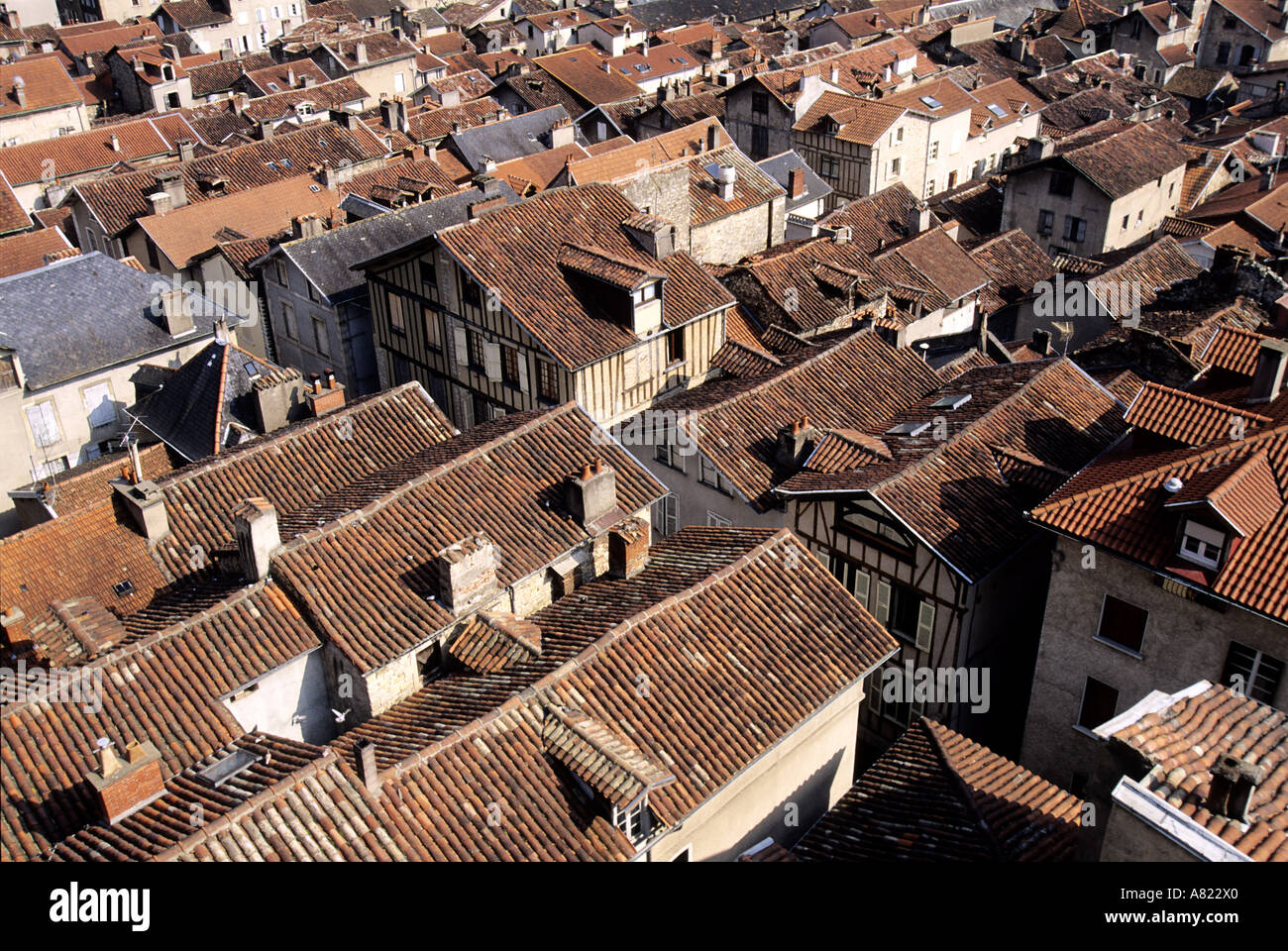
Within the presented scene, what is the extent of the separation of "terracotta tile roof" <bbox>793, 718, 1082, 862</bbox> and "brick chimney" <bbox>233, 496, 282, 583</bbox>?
11317mm

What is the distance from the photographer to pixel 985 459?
2564cm

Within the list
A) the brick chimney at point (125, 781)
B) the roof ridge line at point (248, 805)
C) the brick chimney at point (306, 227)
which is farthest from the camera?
the brick chimney at point (306, 227)

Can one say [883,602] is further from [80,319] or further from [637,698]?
[80,319]

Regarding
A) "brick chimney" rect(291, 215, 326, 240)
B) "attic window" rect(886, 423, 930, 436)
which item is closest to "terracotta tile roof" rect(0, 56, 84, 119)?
"brick chimney" rect(291, 215, 326, 240)

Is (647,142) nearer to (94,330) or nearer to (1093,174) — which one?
(1093,174)

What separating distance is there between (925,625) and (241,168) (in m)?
41.7

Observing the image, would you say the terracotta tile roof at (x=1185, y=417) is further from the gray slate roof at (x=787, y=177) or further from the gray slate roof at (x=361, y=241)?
the gray slate roof at (x=787, y=177)

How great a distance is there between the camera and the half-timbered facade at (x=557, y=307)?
31.8 m

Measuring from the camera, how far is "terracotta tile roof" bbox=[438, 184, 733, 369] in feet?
104

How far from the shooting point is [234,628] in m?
20.5

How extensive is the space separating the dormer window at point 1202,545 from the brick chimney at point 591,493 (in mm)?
11163

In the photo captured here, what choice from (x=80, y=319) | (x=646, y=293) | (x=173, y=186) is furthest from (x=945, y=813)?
(x=173, y=186)

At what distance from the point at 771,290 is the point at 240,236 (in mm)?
21167

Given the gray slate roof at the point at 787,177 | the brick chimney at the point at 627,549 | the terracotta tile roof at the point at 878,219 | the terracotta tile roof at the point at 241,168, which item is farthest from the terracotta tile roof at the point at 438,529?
the terracotta tile roof at the point at 241,168
